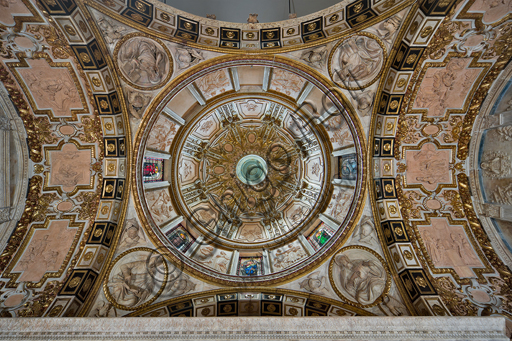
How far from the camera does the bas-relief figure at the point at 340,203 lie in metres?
11.6

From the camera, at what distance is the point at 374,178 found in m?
10.7

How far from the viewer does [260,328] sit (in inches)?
293

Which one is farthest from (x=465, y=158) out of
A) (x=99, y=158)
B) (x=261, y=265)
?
(x=99, y=158)

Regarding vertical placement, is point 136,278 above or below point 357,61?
below

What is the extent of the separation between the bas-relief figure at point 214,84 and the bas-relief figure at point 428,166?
8.51 metres

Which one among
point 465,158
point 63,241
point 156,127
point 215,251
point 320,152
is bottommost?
point 215,251

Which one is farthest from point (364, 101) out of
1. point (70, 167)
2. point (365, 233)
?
point (70, 167)

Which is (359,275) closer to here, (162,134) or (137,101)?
(162,134)

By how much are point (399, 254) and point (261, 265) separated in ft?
20.5

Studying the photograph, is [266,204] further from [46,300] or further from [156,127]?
[46,300]

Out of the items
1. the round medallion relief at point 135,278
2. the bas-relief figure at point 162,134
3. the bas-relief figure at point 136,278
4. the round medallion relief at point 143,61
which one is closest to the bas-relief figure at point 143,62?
the round medallion relief at point 143,61

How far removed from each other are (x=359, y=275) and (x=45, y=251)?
41.5 ft

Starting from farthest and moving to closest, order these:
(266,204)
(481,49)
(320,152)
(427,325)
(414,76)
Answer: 1. (266,204)
2. (320,152)
3. (414,76)
4. (481,49)
5. (427,325)

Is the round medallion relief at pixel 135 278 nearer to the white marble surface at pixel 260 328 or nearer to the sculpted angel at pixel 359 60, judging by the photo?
the white marble surface at pixel 260 328
